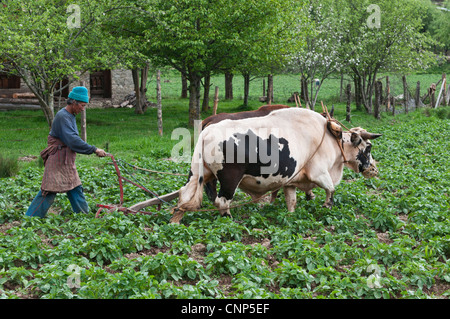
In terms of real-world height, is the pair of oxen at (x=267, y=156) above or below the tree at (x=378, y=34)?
below

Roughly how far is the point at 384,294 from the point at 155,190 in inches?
221

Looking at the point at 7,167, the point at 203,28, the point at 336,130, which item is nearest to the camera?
the point at 336,130

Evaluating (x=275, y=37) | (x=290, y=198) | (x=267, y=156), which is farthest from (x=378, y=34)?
(x=267, y=156)

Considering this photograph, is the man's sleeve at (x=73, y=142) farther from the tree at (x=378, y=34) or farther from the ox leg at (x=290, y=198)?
the tree at (x=378, y=34)

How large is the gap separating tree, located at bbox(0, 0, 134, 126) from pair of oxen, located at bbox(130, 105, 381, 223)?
25.5 ft

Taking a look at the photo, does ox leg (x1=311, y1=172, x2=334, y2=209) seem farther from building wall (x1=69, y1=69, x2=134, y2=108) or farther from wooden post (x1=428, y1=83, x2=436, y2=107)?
wooden post (x1=428, y1=83, x2=436, y2=107)

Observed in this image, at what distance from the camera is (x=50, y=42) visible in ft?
Result: 51.6

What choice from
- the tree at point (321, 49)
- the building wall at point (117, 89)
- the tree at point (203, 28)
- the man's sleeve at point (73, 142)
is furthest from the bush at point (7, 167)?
the building wall at point (117, 89)

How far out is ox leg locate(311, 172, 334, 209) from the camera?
976 centimetres

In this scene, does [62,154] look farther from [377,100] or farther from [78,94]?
[377,100]

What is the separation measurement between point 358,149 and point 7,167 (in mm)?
→ 7699

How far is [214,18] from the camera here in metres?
19.8

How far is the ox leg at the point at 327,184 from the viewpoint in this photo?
32.0 feet

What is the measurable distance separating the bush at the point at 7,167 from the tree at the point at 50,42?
3740 millimetres
